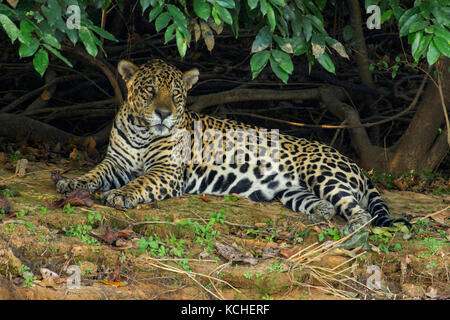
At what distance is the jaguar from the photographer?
692 cm

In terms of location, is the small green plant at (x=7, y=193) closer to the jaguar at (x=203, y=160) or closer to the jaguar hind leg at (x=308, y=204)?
the jaguar at (x=203, y=160)

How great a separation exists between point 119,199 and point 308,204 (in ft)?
6.55

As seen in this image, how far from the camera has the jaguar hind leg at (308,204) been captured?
254 inches

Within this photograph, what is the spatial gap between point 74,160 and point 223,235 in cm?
336

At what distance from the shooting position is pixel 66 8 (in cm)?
527

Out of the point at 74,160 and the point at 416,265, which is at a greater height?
the point at 74,160

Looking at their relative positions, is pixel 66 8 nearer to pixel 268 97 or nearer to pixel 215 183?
pixel 215 183

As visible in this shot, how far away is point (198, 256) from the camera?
204 inches

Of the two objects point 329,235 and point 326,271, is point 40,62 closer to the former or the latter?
point 326,271

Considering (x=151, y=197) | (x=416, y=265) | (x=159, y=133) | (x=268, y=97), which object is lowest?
(x=416, y=265)

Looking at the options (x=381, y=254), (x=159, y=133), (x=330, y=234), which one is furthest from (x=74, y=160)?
(x=381, y=254)

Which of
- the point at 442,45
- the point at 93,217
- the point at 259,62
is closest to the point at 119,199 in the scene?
the point at 93,217

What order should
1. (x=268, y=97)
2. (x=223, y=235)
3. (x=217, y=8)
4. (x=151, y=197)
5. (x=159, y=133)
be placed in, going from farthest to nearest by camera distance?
(x=268, y=97)
(x=159, y=133)
(x=151, y=197)
(x=223, y=235)
(x=217, y=8)

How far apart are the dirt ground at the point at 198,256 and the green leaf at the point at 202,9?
1750mm
